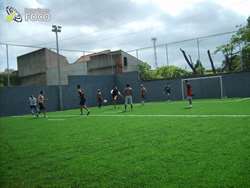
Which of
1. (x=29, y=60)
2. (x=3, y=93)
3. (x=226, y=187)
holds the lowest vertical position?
(x=226, y=187)

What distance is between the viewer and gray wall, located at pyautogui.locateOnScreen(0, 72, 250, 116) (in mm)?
32000

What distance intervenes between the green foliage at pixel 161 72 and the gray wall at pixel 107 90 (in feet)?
6.36

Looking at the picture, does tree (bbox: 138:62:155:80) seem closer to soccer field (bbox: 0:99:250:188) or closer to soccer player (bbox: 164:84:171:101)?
soccer player (bbox: 164:84:171:101)

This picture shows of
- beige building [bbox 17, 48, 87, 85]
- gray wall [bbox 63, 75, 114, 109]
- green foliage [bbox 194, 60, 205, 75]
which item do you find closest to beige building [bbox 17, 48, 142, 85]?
beige building [bbox 17, 48, 87, 85]

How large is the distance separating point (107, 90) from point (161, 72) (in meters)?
6.35

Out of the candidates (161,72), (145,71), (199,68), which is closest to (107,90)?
(145,71)

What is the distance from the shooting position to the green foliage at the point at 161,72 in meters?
39.3

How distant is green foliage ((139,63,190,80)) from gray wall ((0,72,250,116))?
1937 mm

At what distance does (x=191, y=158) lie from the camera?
22.9ft

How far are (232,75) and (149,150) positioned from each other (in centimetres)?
2646

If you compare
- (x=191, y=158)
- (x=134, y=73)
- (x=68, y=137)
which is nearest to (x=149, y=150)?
(x=191, y=158)

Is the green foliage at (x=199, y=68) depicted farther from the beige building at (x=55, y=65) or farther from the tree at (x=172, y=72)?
the beige building at (x=55, y=65)

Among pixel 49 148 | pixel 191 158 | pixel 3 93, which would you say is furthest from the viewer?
pixel 3 93

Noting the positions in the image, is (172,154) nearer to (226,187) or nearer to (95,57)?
(226,187)
